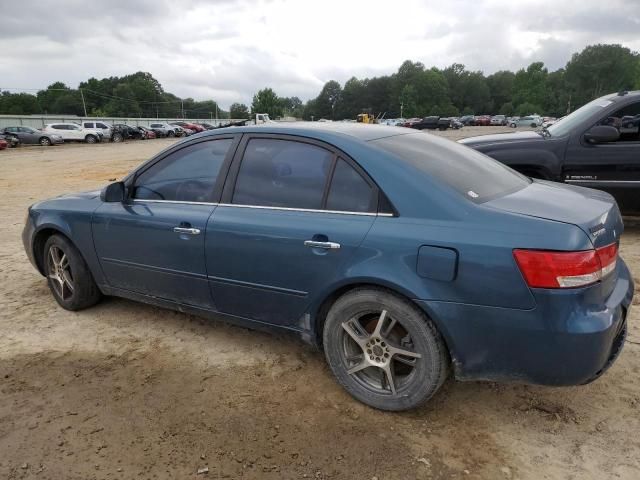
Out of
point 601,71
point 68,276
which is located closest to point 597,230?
point 68,276

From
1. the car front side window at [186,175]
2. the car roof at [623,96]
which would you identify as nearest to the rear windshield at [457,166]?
the car front side window at [186,175]

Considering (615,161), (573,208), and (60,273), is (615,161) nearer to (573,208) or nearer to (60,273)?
(573,208)

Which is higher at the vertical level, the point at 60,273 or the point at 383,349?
the point at 383,349

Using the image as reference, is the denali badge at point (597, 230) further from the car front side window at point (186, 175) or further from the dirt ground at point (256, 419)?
the car front side window at point (186, 175)

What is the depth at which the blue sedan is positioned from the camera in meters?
2.30

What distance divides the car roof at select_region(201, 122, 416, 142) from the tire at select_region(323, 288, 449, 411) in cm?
98

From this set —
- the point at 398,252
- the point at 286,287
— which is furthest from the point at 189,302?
the point at 398,252

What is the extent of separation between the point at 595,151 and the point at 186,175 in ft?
15.2

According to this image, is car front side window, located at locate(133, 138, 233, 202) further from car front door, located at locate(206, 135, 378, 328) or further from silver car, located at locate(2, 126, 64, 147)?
silver car, located at locate(2, 126, 64, 147)

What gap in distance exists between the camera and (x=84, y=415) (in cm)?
282

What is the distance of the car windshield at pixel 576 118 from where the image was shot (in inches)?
231

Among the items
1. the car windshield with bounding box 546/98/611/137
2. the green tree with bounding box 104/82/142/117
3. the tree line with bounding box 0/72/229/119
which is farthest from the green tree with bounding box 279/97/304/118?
the car windshield with bounding box 546/98/611/137

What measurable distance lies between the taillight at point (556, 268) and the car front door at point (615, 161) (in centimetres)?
395

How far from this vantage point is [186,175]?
11.5 feet
